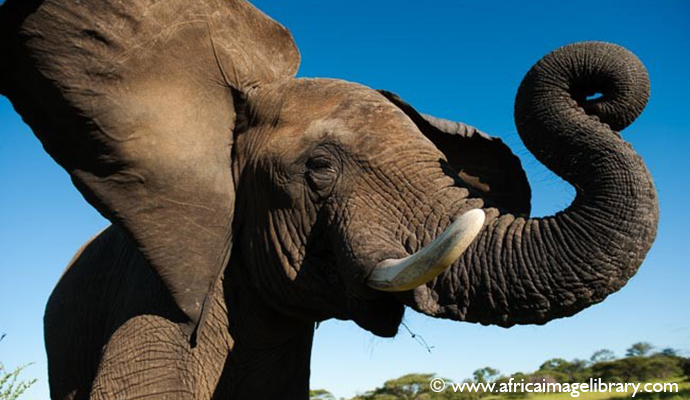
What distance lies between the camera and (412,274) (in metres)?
2.64

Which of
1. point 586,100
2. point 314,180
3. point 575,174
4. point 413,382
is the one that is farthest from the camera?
point 413,382

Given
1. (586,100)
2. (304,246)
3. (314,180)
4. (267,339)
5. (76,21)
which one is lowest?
(267,339)

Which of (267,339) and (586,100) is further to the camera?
(267,339)

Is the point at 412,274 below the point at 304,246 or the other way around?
below

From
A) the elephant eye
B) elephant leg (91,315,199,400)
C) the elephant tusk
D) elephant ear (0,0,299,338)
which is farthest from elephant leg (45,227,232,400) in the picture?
the elephant tusk

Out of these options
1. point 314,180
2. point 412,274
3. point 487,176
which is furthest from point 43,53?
point 487,176

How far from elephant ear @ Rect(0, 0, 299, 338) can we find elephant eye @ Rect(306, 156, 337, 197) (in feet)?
1.64

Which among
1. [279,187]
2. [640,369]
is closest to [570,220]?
[279,187]

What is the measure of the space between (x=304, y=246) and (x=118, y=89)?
104 centimetres

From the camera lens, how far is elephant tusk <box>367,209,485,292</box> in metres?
2.51

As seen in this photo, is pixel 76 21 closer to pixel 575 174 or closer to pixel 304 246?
pixel 304 246

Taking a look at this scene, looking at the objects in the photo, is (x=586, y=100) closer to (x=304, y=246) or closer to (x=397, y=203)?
(x=397, y=203)

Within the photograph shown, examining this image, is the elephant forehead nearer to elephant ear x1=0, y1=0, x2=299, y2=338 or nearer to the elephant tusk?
elephant ear x1=0, y1=0, x2=299, y2=338

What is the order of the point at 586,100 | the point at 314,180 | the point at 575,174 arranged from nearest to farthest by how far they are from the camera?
the point at 575,174
the point at 586,100
the point at 314,180
